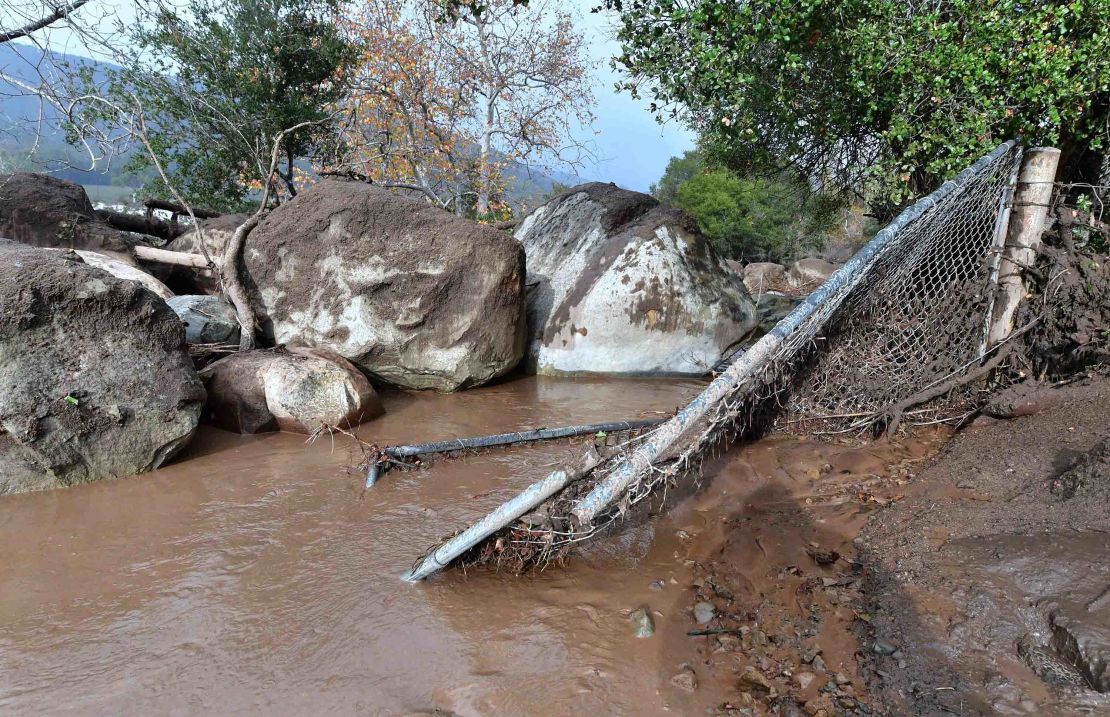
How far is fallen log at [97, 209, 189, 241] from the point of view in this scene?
8516mm

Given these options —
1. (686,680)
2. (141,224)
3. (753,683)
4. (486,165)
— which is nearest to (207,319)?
(141,224)

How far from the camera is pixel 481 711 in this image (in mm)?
2070

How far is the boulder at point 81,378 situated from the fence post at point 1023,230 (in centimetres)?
526

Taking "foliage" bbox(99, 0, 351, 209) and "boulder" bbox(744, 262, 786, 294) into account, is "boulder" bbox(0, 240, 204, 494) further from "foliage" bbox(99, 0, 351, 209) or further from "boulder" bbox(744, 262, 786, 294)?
"boulder" bbox(744, 262, 786, 294)

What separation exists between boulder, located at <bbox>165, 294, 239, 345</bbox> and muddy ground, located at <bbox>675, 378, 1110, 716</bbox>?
181 inches

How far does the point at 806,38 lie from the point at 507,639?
4783 millimetres

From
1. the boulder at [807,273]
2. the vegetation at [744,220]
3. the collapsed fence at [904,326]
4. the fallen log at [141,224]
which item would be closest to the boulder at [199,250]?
the fallen log at [141,224]

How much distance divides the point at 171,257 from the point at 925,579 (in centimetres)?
763

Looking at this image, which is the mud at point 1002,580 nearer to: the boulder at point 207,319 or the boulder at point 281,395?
the boulder at point 281,395

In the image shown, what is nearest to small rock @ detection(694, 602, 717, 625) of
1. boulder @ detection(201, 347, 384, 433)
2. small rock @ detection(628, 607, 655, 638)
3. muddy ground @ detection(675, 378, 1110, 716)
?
muddy ground @ detection(675, 378, 1110, 716)

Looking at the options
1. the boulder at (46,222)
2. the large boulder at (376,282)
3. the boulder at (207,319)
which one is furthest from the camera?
the boulder at (46,222)

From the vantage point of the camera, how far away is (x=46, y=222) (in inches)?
284

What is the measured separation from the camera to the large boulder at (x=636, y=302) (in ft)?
22.6

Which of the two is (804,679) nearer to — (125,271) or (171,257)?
(125,271)
